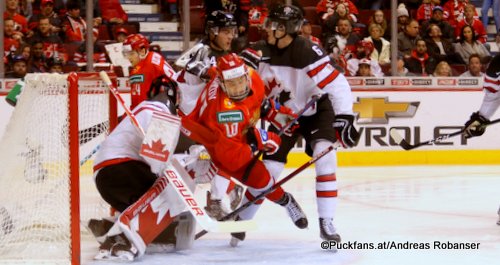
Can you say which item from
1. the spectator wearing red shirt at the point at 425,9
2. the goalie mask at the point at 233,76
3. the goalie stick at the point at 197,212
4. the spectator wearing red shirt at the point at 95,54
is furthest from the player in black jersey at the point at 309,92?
the spectator wearing red shirt at the point at 425,9

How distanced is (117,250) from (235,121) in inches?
27.2

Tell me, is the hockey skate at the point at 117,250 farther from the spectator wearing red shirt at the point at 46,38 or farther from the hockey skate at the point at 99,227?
the spectator wearing red shirt at the point at 46,38

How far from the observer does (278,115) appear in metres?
4.68

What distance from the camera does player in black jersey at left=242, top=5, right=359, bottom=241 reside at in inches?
181

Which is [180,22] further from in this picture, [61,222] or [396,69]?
[61,222]

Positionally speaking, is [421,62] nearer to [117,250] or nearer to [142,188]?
[142,188]

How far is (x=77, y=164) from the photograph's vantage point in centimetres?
395

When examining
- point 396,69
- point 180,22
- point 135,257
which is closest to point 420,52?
point 396,69

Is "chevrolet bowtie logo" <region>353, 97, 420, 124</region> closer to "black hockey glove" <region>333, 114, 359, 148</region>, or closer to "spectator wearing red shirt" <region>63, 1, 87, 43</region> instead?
"spectator wearing red shirt" <region>63, 1, 87, 43</region>

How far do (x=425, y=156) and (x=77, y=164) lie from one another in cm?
514

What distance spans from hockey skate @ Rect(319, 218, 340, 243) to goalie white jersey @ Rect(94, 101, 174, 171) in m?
0.83

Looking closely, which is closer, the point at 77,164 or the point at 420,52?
the point at 77,164

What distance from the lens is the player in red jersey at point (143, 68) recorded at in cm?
545

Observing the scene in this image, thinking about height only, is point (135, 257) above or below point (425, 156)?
above
